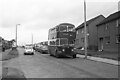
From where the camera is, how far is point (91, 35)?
4909 cm

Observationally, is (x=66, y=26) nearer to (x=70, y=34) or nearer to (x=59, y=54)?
(x=70, y=34)

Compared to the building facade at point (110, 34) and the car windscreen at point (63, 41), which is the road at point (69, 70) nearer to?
the car windscreen at point (63, 41)

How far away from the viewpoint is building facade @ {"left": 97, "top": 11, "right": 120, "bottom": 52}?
33500 millimetres

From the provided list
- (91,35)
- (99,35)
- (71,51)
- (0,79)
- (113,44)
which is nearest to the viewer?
(0,79)

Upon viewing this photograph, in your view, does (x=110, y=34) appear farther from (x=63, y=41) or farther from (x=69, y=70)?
(x=69, y=70)

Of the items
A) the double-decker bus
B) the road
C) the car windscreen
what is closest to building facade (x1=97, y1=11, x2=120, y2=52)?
the double-decker bus

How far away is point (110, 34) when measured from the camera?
36.1 metres

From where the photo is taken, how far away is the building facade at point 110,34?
1319 inches

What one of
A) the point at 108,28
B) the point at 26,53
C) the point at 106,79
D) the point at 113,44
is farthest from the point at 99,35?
the point at 106,79

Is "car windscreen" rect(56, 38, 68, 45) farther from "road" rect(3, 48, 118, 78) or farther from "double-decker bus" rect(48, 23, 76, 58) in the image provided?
"road" rect(3, 48, 118, 78)

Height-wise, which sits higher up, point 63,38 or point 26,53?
point 63,38

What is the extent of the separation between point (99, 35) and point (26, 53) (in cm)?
1629

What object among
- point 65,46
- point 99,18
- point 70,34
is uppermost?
point 99,18

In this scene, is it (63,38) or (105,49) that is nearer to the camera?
(63,38)
